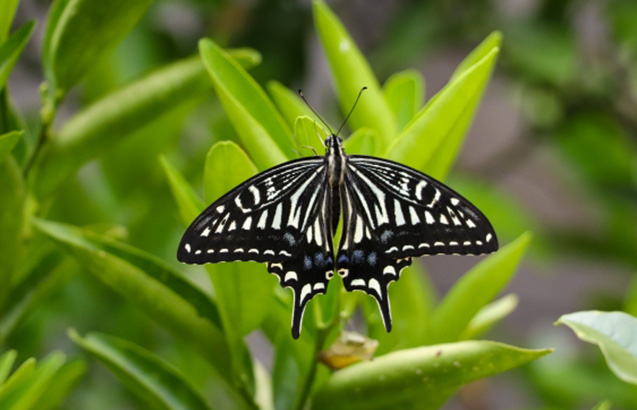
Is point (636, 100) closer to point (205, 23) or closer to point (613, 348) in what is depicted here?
point (205, 23)

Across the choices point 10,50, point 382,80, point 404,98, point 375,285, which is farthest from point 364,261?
point 382,80

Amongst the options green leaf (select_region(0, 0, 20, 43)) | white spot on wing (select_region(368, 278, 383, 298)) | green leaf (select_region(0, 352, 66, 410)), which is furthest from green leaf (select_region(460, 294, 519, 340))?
green leaf (select_region(0, 0, 20, 43))

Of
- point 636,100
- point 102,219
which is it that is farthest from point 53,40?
point 636,100

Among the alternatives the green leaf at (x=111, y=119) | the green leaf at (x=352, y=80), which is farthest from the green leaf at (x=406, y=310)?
the green leaf at (x=111, y=119)

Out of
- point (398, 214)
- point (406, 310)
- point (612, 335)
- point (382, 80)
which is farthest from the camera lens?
point (382, 80)

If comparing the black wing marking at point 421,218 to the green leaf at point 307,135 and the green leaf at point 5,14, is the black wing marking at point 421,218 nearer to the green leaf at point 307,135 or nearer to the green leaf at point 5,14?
the green leaf at point 307,135

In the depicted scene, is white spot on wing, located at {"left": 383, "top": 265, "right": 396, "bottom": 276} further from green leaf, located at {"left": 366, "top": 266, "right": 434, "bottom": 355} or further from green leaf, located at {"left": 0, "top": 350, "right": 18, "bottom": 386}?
green leaf, located at {"left": 0, "top": 350, "right": 18, "bottom": 386}

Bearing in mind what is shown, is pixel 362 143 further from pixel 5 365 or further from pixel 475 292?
pixel 5 365
